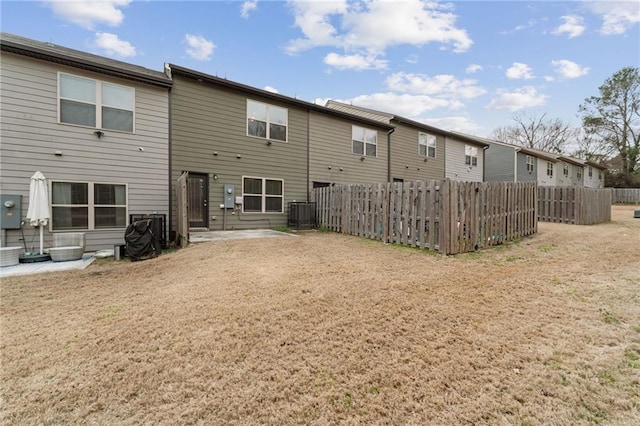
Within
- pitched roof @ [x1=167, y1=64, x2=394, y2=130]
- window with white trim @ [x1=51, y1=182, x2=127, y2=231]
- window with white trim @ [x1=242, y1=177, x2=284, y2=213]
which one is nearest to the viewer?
window with white trim @ [x1=51, y1=182, x2=127, y2=231]

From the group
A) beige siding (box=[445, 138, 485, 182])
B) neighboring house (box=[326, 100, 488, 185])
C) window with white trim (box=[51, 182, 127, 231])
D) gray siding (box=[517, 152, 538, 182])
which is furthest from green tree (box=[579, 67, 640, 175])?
window with white trim (box=[51, 182, 127, 231])

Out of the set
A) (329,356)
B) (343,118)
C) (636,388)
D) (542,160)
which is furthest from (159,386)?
(542,160)

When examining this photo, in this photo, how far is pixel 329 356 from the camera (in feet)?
8.34

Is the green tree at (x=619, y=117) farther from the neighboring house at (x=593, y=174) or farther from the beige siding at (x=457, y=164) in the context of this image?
the beige siding at (x=457, y=164)

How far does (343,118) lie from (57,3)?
10.7 meters

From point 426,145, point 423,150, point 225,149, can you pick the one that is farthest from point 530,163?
point 225,149

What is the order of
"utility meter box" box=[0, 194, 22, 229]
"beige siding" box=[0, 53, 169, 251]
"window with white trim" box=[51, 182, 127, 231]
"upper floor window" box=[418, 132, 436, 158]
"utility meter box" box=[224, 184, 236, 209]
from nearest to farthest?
"utility meter box" box=[0, 194, 22, 229], "beige siding" box=[0, 53, 169, 251], "window with white trim" box=[51, 182, 127, 231], "utility meter box" box=[224, 184, 236, 209], "upper floor window" box=[418, 132, 436, 158]

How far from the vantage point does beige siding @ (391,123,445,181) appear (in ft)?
52.8

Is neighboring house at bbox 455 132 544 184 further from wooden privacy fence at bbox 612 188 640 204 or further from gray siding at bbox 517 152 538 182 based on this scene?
wooden privacy fence at bbox 612 188 640 204

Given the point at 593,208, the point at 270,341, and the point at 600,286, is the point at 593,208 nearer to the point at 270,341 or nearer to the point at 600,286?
the point at 600,286

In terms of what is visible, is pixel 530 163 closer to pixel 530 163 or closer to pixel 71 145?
pixel 530 163

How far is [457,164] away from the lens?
1966 cm

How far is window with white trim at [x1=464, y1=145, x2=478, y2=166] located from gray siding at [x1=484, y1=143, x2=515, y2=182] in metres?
4.52

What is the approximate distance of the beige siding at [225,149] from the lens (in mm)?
9773
